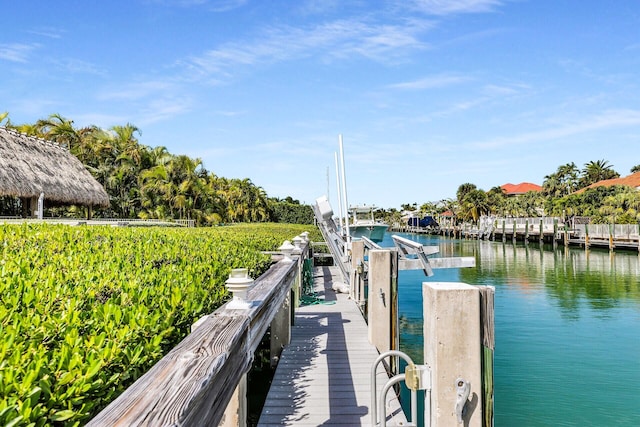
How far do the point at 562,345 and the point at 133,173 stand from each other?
3673cm

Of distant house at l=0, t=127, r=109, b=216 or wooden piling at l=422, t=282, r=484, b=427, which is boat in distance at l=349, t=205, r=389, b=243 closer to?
distant house at l=0, t=127, r=109, b=216

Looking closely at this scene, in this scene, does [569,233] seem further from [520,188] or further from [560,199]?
[520,188]

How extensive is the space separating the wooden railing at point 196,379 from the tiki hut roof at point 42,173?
23.5 meters

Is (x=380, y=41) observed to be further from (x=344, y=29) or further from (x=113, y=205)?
(x=113, y=205)

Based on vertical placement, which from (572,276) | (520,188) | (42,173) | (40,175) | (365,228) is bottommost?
(572,276)

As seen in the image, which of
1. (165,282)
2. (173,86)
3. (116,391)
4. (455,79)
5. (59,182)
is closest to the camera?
(116,391)

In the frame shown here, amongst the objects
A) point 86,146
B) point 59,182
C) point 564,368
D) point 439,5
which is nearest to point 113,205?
point 86,146

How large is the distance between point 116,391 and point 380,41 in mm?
13253

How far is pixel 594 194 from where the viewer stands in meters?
51.8

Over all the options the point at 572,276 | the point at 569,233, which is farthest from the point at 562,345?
the point at 569,233

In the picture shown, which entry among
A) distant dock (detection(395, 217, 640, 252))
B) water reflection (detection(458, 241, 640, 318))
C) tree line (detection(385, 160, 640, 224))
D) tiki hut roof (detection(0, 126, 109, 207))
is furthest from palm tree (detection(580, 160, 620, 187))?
tiki hut roof (detection(0, 126, 109, 207))

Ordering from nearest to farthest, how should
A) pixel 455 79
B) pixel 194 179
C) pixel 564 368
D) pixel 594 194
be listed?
pixel 564 368 → pixel 455 79 → pixel 194 179 → pixel 594 194

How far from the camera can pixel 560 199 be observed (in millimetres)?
57938

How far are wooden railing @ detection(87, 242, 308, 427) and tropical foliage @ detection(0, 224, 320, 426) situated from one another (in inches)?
12.0
